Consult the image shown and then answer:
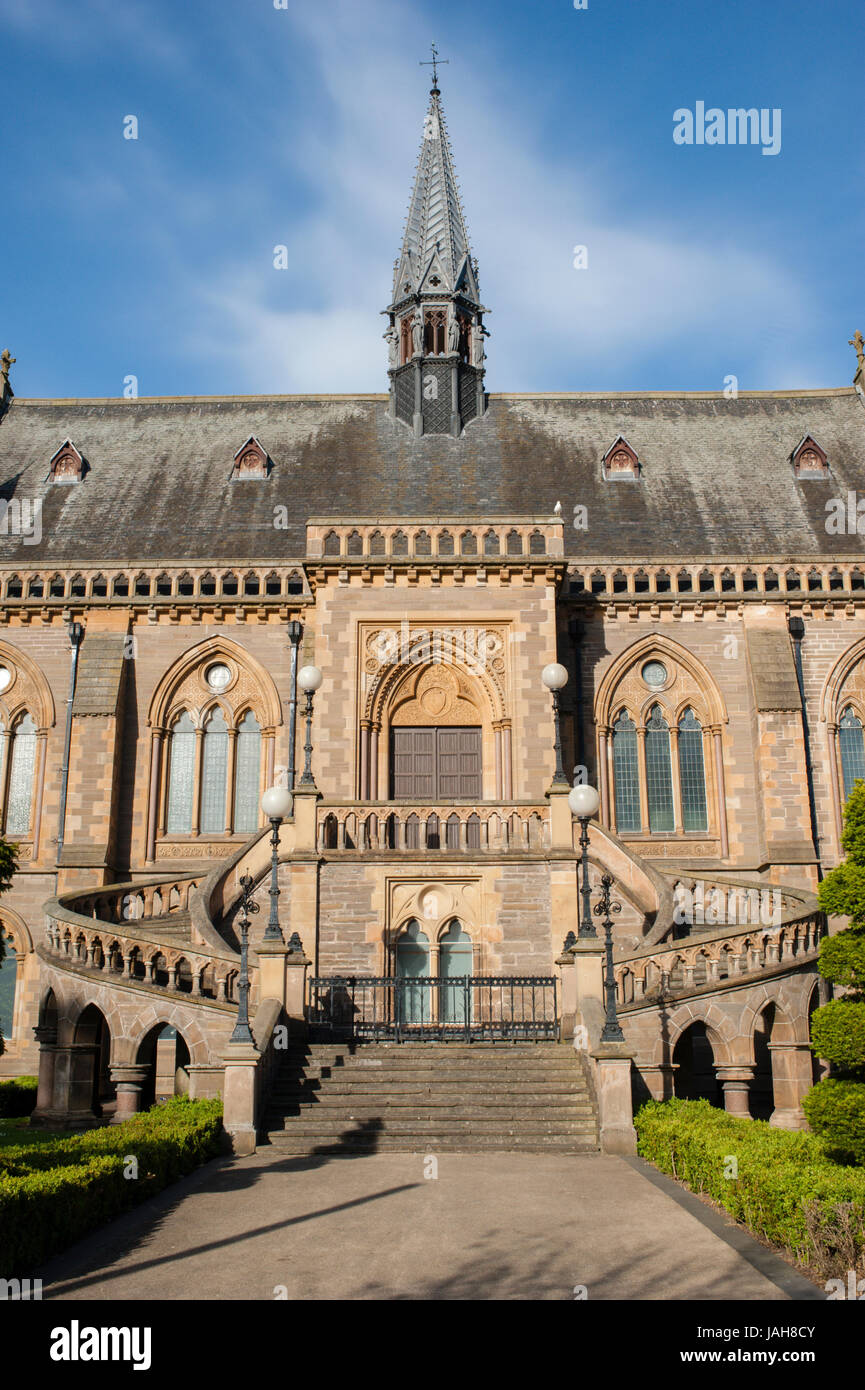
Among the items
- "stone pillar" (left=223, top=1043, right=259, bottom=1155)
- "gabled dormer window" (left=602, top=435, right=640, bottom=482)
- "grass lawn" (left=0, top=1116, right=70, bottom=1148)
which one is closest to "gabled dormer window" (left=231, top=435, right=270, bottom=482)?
"gabled dormer window" (left=602, top=435, right=640, bottom=482)

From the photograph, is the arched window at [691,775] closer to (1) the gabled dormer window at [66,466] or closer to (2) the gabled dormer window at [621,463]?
(2) the gabled dormer window at [621,463]

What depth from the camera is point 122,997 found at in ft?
61.7

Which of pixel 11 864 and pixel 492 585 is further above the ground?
pixel 492 585

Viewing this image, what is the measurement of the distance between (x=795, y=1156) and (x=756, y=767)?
57.7ft

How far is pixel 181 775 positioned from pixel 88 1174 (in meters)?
18.4

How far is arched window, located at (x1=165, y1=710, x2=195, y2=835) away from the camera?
95.0ft

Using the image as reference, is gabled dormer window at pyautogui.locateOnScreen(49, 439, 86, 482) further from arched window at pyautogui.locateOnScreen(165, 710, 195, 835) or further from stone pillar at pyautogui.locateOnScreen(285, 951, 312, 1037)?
stone pillar at pyautogui.locateOnScreen(285, 951, 312, 1037)

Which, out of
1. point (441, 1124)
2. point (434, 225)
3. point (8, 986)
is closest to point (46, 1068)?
point (441, 1124)

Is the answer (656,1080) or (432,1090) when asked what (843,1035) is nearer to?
(656,1080)

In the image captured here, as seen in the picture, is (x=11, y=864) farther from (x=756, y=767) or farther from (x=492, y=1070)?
(x=756, y=767)

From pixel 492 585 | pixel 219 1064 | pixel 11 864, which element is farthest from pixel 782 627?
pixel 11 864

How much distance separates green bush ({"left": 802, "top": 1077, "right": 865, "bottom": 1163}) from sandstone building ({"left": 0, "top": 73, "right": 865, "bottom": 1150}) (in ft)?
15.6

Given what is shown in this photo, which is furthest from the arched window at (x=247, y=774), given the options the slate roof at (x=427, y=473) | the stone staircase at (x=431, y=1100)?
the stone staircase at (x=431, y=1100)

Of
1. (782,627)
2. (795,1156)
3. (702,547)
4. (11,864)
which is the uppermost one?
(702,547)
